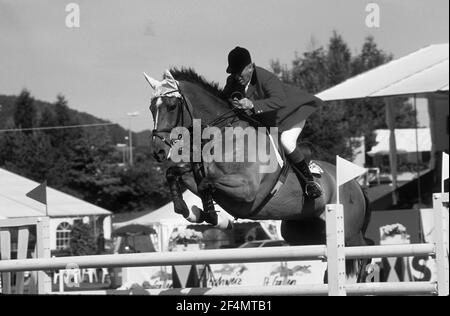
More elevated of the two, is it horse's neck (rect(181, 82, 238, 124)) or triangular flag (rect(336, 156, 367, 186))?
horse's neck (rect(181, 82, 238, 124))

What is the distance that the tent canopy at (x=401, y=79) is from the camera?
7.60m

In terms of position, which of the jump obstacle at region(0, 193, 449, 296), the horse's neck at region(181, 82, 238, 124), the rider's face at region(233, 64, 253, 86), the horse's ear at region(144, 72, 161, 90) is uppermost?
the rider's face at region(233, 64, 253, 86)

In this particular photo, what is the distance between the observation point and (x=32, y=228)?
14.0 feet

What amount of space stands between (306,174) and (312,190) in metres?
0.10

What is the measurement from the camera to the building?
15.0 ft

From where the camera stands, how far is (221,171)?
405cm

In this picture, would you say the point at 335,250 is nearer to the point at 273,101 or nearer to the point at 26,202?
the point at 273,101

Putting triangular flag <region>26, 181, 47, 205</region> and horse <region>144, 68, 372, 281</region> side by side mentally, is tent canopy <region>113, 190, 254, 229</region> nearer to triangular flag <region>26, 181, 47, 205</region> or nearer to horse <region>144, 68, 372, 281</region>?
Result: horse <region>144, 68, 372, 281</region>

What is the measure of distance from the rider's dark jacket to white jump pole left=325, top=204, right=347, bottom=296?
0.73 metres

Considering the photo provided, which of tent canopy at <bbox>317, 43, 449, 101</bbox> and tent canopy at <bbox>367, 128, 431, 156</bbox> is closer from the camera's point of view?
tent canopy at <bbox>317, 43, 449, 101</bbox>

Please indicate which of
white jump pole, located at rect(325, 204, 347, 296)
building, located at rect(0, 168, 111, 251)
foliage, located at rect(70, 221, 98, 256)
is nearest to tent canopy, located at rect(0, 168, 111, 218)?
building, located at rect(0, 168, 111, 251)

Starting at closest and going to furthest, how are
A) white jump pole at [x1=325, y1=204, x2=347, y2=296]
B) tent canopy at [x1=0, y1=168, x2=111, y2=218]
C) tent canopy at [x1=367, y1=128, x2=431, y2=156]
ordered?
white jump pole at [x1=325, y1=204, x2=347, y2=296]
tent canopy at [x1=0, y1=168, x2=111, y2=218]
tent canopy at [x1=367, y1=128, x2=431, y2=156]

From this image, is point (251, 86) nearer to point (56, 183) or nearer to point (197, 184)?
point (197, 184)

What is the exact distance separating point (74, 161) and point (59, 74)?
789 mm
